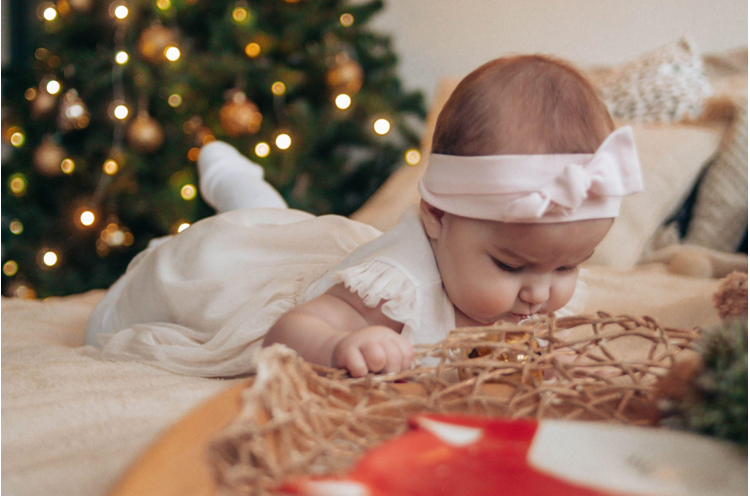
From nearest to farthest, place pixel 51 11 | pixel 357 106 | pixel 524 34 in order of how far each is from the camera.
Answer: pixel 51 11 < pixel 357 106 < pixel 524 34

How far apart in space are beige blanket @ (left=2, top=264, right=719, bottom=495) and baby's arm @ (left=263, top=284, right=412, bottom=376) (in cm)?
13

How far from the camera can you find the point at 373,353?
58 cm

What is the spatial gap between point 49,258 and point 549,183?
1.81 meters

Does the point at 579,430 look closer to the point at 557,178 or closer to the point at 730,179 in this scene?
the point at 557,178

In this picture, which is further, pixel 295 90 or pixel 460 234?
pixel 295 90

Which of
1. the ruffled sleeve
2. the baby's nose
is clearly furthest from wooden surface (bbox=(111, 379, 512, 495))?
the baby's nose

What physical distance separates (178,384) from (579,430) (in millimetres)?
518

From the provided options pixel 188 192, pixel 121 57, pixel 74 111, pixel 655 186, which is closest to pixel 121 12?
pixel 121 57

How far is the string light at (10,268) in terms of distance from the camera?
2.03 metres

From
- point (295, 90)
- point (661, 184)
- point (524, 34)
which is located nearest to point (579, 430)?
point (661, 184)

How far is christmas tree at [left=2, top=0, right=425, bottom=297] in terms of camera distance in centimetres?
192

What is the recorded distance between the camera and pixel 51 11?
6.23 feet

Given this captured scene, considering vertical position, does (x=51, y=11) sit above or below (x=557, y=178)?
above

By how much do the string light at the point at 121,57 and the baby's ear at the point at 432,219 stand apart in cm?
142
